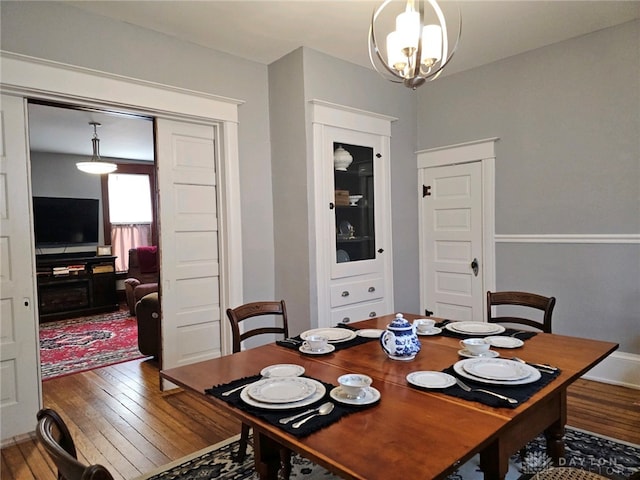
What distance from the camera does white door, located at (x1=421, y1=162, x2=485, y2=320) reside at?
394cm

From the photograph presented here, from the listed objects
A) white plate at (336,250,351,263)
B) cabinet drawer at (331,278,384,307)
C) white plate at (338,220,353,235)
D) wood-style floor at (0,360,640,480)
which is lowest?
wood-style floor at (0,360,640,480)

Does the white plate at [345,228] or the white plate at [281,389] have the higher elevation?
the white plate at [345,228]

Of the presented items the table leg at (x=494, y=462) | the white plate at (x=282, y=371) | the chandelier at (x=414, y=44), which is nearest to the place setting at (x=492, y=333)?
the table leg at (x=494, y=462)

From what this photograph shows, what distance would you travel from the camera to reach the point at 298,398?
1.29 m

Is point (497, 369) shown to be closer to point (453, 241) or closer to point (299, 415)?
point (299, 415)

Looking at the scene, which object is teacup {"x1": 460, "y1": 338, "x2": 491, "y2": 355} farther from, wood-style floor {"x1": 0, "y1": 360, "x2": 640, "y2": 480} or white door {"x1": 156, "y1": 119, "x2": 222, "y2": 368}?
white door {"x1": 156, "y1": 119, "x2": 222, "y2": 368}

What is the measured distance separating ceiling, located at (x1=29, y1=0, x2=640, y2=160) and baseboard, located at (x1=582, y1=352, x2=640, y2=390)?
2499 millimetres

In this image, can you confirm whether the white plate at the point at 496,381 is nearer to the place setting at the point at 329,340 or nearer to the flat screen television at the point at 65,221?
the place setting at the point at 329,340

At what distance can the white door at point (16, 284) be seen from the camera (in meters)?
2.55

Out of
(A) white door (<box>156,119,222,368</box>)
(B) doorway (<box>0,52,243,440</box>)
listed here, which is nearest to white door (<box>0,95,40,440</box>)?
(B) doorway (<box>0,52,243,440</box>)

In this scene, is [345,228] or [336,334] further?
[345,228]

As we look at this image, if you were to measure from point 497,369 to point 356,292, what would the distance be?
229 cm

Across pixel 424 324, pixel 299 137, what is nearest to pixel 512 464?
pixel 424 324

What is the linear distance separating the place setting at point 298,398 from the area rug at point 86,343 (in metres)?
3.39
